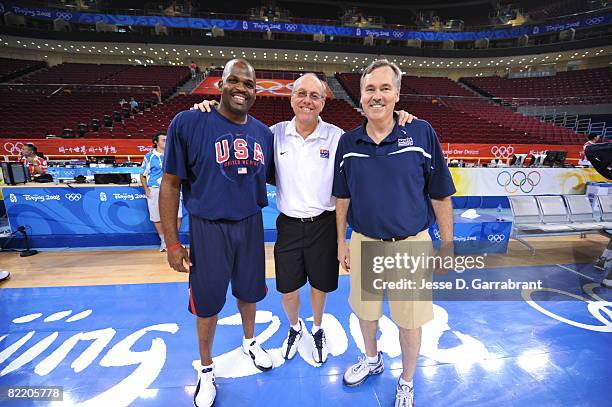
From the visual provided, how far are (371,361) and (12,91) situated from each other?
20089 millimetres

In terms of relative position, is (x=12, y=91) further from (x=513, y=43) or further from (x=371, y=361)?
(x=513, y=43)

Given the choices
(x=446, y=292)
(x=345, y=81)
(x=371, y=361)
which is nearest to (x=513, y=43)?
(x=345, y=81)

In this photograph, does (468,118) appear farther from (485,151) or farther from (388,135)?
(388,135)

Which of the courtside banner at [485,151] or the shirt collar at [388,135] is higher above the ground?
the shirt collar at [388,135]

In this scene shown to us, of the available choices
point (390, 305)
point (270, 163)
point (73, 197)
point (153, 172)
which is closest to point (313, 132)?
point (270, 163)

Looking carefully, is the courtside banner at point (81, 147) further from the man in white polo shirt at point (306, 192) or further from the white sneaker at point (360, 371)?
the white sneaker at point (360, 371)

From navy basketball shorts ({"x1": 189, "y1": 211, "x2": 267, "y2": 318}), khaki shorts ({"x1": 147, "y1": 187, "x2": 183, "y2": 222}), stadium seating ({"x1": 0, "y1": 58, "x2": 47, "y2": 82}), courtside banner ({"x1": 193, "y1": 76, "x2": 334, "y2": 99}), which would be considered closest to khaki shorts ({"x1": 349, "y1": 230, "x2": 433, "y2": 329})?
navy basketball shorts ({"x1": 189, "y1": 211, "x2": 267, "y2": 318})

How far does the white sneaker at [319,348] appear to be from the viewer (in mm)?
2127

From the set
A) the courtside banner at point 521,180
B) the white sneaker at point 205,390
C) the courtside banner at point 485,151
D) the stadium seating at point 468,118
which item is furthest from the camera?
the stadium seating at point 468,118

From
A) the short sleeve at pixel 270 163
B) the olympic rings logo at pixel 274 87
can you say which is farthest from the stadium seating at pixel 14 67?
the short sleeve at pixel 270 163

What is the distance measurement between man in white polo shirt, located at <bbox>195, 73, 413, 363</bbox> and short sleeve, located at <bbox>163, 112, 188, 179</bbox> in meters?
0.23

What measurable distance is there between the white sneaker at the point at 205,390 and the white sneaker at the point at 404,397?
115 cm

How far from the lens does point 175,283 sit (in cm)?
329

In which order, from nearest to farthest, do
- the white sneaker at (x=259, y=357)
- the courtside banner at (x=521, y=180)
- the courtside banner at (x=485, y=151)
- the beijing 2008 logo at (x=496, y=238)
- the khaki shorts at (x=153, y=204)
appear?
the white sneaker at (x=259, y=357) < the khaki shorts at (x=153, y=204) < the beijing 2008 logo at (x=496, y=238) < the courtside banner at (x=521, y=180) < the courtside banner at (x=485, y=151)
